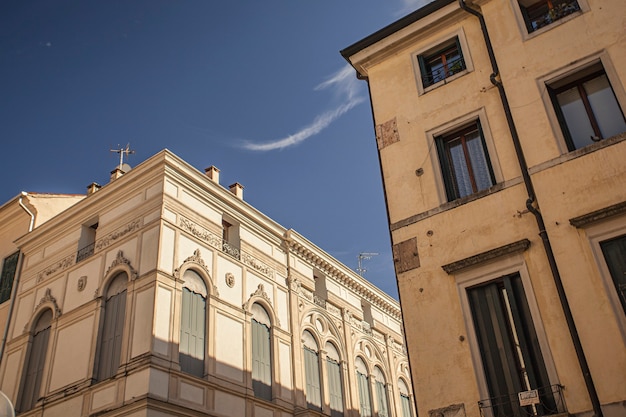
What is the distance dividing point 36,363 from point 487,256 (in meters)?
14.4

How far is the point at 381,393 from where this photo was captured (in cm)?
2505

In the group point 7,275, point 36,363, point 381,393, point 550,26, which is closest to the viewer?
point 550,26

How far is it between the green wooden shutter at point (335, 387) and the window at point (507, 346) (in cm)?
1244

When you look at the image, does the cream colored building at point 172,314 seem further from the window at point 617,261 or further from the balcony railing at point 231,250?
the window at point 617,261

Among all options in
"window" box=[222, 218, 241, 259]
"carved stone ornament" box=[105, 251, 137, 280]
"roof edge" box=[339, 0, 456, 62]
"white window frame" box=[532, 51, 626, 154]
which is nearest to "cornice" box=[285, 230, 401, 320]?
"window" box=[222, 218, 241, 259]

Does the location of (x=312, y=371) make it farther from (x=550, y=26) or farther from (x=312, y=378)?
(x=550, y=26)

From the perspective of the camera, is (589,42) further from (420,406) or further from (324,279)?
(324,279)

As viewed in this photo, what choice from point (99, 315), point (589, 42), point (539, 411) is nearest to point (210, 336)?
point (99, 315)

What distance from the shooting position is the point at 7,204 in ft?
74.9

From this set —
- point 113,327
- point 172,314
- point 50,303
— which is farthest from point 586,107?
point 50,303

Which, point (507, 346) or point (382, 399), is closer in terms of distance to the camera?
point (507, 346)

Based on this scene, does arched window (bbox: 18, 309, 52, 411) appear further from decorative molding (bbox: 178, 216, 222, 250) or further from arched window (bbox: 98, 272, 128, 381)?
decorative molding (bbox: 178, 216, 222, 250)

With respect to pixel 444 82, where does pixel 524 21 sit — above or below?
→ above

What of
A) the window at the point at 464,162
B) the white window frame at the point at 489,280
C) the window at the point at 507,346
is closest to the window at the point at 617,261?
the white window frame at the point at 489,280
